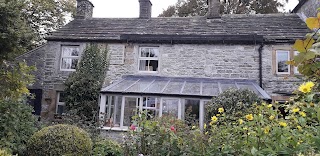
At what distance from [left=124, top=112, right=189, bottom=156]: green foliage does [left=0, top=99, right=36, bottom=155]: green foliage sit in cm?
292

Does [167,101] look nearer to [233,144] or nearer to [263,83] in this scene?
[263,83]

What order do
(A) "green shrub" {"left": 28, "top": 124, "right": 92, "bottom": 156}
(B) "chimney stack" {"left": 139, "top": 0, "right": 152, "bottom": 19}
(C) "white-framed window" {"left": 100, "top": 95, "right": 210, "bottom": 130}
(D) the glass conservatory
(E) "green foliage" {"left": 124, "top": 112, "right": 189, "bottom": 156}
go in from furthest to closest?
(B) "chimney stack" {"left": 139, "top": 0, "right": 152, "bottom": 19}, (C) "white-framed window" {"left": 100, "top": 95, "right": 210, "bottom": 130}, (D) the glass conservatory, (A) "green shrub" {"left": 28, "top": 124, "right": 92, "bottom": 156}, (E) "green foliage" {"left": 124, "top": 112, "right": 189, "bottom": 156}

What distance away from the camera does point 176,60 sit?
43.0 feet

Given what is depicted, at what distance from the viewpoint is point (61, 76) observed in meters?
13.8

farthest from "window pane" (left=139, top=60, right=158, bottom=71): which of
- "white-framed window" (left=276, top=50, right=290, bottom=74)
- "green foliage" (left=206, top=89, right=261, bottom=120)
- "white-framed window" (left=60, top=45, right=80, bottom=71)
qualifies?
"white-framed window" (left=276, top=50, right=290, bottom=74)

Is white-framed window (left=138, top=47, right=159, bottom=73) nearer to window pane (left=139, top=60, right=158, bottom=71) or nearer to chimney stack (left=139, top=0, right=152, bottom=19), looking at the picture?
window pane (left=139, top=60, right=158, bottom=71)

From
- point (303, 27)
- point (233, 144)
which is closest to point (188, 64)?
point (303, 27)

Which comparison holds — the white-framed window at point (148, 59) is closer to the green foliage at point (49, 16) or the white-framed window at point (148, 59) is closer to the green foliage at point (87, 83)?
the green foliage at point (87, 83)

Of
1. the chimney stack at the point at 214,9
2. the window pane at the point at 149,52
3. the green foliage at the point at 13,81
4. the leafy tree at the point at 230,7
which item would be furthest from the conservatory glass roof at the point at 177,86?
the leafy tree at the point at 230,7

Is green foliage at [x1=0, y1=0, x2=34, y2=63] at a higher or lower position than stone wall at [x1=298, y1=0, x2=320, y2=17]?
lower

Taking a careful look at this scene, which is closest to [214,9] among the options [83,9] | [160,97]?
[160,97]

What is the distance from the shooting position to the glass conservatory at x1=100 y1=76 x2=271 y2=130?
10.7 m

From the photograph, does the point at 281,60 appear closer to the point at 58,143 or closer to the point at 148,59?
the point at 148,59

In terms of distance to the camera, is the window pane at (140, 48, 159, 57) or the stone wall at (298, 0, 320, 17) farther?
the window pane at (140, 48, 159, 57)
